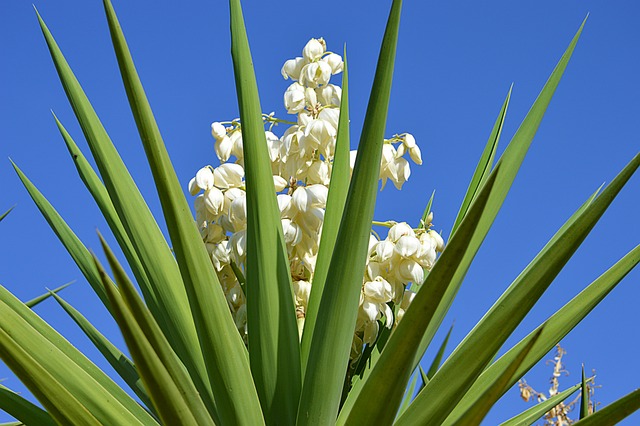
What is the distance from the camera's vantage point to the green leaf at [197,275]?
0.93 meters

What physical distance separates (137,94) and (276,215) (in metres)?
0.33

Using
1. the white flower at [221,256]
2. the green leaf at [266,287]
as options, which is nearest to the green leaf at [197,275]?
the green leaf at [266,287]

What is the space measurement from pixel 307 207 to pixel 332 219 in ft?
0.31

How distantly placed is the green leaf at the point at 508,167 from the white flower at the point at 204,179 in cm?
50

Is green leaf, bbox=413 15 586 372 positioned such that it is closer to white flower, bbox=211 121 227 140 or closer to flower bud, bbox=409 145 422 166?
flower bud, bbox=409 145 422 166

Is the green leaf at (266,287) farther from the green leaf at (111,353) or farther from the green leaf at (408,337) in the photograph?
the green leaf at (111,353)

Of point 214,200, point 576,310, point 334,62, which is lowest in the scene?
point 576,310

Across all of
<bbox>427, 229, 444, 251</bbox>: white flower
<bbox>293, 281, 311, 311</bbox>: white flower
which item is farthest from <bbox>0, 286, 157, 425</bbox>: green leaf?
<bbox>427, 229, 444, 251</bbox>: white flower

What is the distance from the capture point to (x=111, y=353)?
5.19 feet

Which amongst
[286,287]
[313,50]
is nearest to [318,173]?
[313,50]

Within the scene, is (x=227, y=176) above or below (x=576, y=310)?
above

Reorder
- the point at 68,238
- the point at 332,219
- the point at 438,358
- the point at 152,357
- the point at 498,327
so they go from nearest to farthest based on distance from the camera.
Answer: the point at 152,357, the point at 498,327, the point at 332,219, the point at 68,238, the point at 438,358

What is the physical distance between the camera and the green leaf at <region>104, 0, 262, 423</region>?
935 millimetres

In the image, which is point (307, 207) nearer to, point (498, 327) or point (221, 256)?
point (221, 256)
